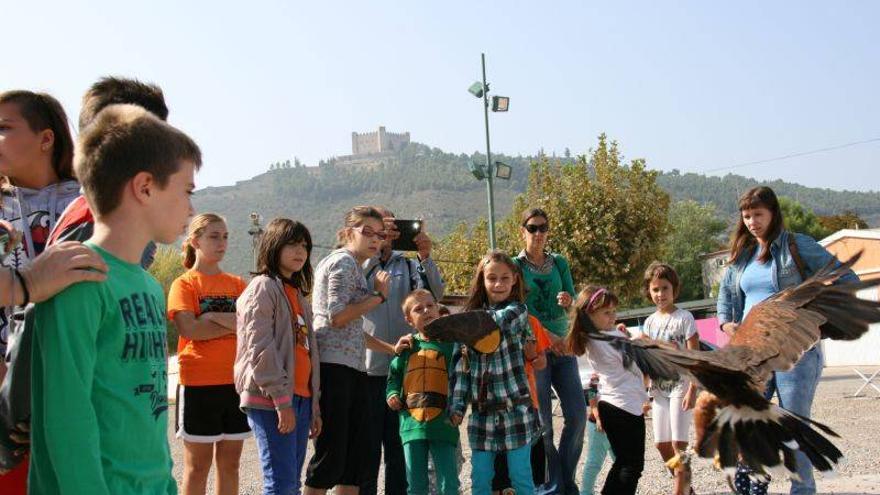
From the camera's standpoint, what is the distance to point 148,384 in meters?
2.49

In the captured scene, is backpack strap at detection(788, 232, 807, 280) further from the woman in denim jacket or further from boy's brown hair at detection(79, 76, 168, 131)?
boy's brown hair at detection(79, 76, 168, 131)

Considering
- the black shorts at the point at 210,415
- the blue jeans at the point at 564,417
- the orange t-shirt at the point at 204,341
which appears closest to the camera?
the black shorts at the point at 210,415

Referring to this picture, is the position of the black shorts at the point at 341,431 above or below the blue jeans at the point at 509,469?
above

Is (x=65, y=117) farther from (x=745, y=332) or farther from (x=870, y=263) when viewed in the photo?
(x=870, y=263)

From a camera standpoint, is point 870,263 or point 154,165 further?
point 870,263

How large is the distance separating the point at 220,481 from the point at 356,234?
1953 mm

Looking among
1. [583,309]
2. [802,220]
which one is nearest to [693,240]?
[802,220]

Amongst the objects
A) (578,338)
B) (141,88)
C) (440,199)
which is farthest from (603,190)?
(440,199)

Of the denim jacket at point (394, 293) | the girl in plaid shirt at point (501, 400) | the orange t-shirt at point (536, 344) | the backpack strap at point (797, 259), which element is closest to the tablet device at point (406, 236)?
the denim jacket at point (394, 293)

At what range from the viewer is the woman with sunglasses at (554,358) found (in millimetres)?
7355

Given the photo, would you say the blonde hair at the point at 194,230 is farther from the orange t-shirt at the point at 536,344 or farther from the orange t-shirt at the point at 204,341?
the orange t-shirt at the point at 536,344

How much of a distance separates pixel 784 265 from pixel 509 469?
2355 mm

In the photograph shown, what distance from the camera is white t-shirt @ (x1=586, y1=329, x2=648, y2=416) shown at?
6.80 m

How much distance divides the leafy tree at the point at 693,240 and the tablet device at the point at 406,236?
237ft
